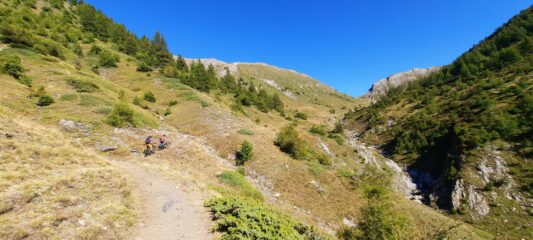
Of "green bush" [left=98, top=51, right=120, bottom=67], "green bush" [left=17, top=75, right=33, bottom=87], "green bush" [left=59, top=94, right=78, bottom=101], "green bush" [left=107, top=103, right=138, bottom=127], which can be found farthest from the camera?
"green bush" [left=98, top=51, right=120, bottom=67]

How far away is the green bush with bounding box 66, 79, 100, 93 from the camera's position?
102ft

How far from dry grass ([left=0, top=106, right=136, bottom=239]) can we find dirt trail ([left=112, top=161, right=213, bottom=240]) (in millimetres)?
815

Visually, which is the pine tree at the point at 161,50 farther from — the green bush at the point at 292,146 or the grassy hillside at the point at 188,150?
the green bush at the point at 292,146

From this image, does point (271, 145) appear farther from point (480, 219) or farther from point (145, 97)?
point (480, 219)

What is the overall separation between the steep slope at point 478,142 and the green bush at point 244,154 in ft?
99.6

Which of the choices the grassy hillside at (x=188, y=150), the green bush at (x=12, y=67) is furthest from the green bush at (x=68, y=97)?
the green bush at (x=12, y=67)

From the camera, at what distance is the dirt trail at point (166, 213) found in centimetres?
1007

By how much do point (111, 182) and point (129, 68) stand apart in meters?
50.0

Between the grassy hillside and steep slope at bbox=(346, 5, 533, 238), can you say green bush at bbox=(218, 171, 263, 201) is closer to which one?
the grassy hillside

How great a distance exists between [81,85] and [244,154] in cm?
2402

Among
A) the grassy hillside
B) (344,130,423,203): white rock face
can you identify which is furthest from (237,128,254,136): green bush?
(344,130,423,203): white rock face

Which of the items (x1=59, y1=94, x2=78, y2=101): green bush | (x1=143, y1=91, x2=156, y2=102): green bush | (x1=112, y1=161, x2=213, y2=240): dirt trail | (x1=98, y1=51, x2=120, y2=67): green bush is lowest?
(x1=112, y1=161, x2=213, y2=240): dirt trail

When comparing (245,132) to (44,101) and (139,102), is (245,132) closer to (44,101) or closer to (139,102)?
(139,102)

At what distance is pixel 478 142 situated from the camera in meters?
42.0
